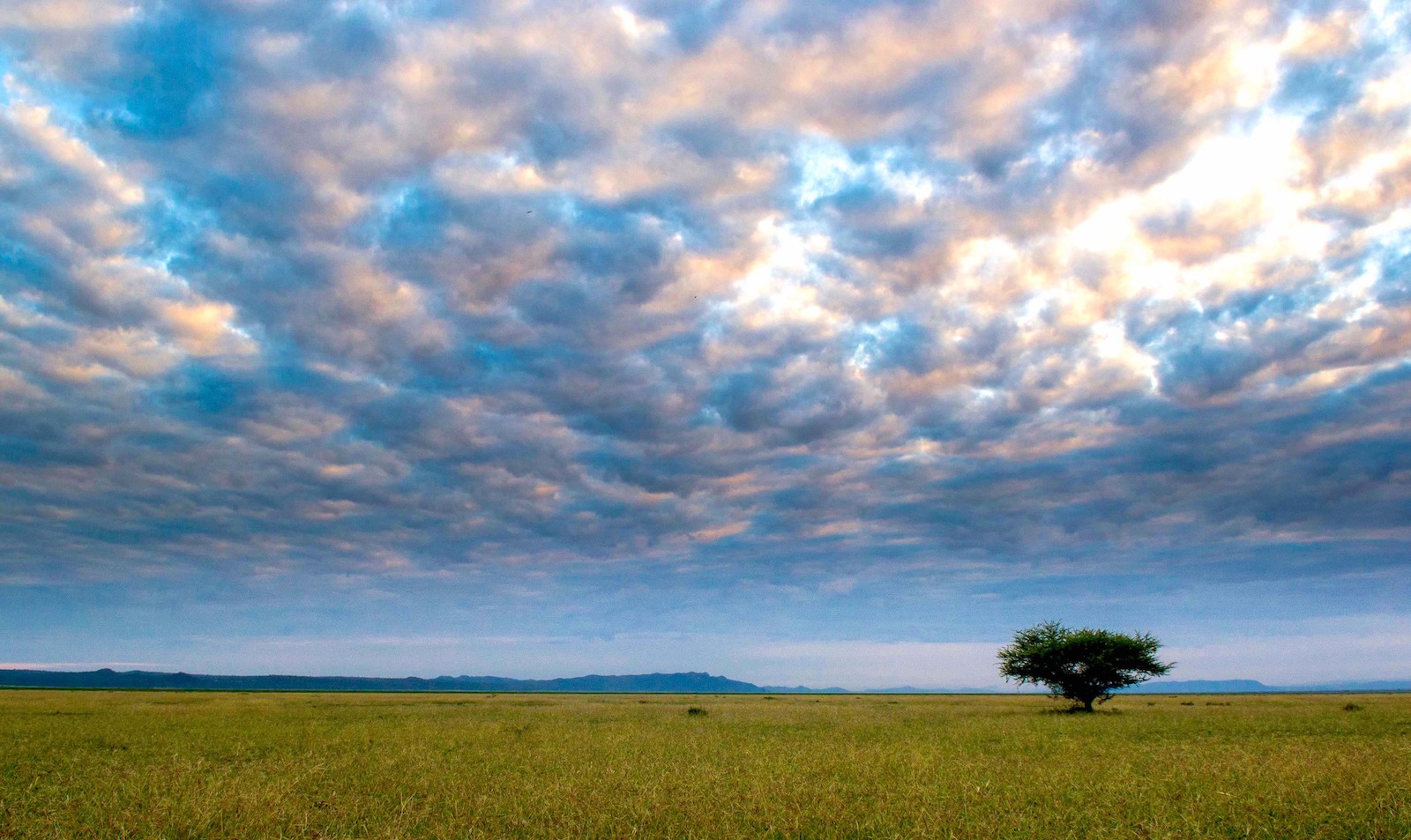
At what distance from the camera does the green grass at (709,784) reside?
13.1 m

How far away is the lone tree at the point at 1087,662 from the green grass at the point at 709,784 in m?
22.1

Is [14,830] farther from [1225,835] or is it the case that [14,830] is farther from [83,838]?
[1225,835]

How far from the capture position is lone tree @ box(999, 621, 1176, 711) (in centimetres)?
5594

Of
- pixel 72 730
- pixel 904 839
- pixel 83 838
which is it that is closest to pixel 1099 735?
pixel 904 839

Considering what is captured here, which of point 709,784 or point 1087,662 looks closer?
point 709,784

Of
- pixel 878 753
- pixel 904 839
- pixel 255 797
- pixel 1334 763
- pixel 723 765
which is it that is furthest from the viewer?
pixel 878 753

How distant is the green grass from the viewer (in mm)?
13102

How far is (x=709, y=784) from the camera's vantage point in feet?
57.1

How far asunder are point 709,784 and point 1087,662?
163ft

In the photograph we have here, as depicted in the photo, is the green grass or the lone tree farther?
the lone tree

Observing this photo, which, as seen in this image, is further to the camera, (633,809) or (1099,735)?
(1099,735)

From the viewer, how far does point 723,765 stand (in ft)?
69.0

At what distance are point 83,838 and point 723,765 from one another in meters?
14.2

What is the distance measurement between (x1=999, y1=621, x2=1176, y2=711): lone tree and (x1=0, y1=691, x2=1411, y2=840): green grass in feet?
72.4
